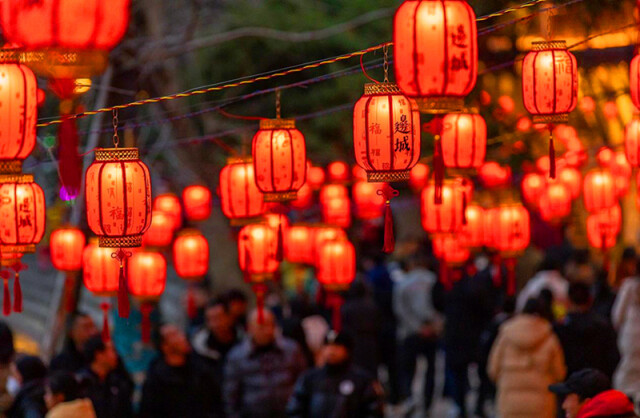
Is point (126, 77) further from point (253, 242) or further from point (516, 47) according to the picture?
point (516, 47)

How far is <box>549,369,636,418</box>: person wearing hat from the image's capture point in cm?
902

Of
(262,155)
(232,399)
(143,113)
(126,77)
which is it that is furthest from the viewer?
(143,113)

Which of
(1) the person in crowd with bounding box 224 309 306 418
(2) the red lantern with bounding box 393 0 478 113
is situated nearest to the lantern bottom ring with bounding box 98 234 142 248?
(2) the red lantern with bounding box 393 0 478 113

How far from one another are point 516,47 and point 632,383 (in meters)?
6.46

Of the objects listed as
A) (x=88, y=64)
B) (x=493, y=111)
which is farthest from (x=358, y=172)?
(x=88, y=64)

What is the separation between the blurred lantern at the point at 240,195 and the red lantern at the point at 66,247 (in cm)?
302

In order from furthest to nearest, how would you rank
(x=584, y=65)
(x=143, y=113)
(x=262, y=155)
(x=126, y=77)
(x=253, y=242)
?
(x=143, y=113) < (x=126, y=77) < (x=584, y=65) < (x=253, y=242) < (x=262, y=155)

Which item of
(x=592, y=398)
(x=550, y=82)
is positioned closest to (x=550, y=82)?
(x=550, y=82)

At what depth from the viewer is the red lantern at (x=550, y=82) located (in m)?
11.6

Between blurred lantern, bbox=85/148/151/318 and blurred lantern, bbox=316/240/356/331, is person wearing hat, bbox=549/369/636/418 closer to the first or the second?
blurred lantern, bbox=85/148/151/318

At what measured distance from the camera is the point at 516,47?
19.9 meters

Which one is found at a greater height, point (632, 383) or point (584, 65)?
point (584, 65)

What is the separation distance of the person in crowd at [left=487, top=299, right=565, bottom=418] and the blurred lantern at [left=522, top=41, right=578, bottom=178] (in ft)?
Result: 8.97

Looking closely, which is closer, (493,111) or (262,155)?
(262,155)
